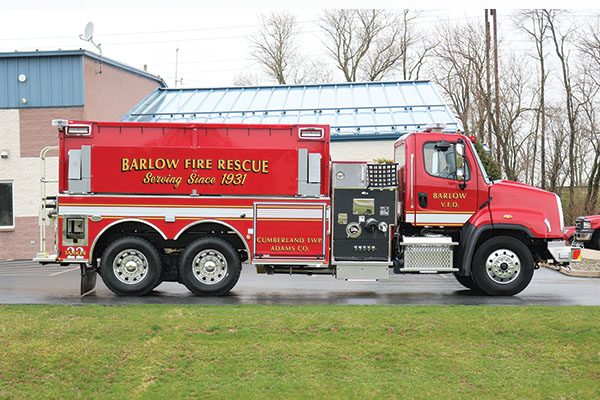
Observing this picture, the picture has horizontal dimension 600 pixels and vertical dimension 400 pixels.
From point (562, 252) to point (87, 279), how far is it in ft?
27.8

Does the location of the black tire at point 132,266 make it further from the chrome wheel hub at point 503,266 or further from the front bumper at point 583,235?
the front bumper at point 583,235

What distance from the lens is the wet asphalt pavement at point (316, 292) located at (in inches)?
491

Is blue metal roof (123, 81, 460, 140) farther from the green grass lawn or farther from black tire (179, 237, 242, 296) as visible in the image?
the green grass lawn

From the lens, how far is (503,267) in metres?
13.0

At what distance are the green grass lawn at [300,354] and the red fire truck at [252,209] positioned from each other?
2550mm

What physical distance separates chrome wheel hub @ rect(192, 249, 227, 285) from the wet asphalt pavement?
1.16 ft

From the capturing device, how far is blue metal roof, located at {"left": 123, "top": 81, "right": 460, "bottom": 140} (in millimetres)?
23516

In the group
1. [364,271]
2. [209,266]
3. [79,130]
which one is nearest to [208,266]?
[209,266]

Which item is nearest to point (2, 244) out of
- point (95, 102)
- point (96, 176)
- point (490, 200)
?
point (95, 102)

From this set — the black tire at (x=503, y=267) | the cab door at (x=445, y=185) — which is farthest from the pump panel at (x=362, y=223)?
the black tire at (x=503, y=267)

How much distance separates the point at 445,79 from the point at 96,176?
34.2 metres

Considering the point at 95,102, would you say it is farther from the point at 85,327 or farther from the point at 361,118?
the point at 85,327

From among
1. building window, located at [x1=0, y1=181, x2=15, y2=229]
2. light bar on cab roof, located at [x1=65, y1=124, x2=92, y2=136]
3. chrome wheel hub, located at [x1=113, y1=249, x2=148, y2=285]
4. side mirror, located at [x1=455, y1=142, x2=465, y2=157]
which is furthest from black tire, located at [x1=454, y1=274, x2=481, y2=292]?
building window, located at [x1=0, y1=181, x2=15, y2=229]

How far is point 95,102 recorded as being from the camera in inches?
921
